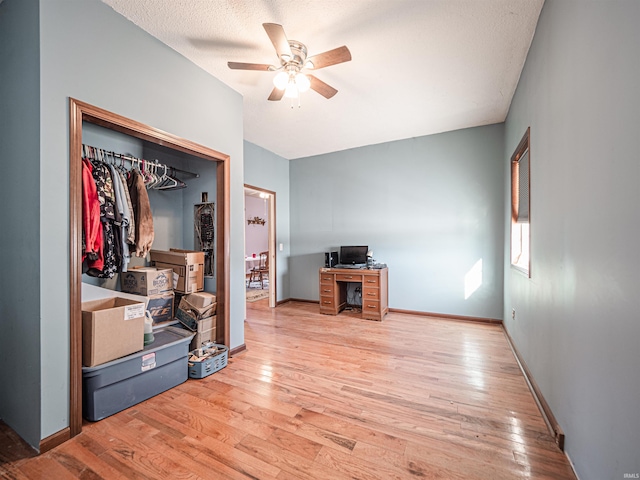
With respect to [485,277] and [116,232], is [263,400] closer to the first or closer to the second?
[116,232]

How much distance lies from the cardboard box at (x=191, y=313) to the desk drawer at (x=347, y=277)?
7.07ft

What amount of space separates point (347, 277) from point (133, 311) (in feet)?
9.88

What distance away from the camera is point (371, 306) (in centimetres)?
423

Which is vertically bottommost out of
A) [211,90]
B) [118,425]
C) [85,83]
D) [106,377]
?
[118,425]

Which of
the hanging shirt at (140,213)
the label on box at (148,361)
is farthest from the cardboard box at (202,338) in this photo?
the hanging shirt at (140,213)

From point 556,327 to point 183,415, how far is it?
2493mm

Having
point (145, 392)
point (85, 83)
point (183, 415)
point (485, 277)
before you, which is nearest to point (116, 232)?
point (85, 83)

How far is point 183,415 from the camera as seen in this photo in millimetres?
1923

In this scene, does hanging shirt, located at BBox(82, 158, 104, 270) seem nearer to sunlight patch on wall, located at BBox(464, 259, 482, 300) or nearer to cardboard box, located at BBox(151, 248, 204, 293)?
cardboard box, located at BBox(151, 248, 204, 293)

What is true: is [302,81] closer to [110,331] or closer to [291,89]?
[291,89]

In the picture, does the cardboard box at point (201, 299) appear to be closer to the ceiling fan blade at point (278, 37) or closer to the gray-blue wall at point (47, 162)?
the gray-blue wall at point (47, 162)

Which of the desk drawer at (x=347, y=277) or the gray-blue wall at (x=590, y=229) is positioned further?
the desk drawer at (x=347, y=277)

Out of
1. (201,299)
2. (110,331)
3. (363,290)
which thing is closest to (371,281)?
(363,290)

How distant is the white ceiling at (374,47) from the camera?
76.6 inches
